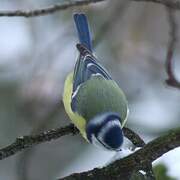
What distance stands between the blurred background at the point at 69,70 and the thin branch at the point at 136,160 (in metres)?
1.96

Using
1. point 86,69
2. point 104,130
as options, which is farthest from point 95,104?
point 86,69

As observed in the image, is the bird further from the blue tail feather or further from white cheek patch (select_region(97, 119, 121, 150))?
the blue tail feather

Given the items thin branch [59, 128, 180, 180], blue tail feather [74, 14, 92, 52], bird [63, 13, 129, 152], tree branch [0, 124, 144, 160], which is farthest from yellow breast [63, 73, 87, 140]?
thin branch [59, 128, 180, 180]

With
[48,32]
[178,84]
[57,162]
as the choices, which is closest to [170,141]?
[178,84]

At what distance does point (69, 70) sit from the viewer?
11.9ft

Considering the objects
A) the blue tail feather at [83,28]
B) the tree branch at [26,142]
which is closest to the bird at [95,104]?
the blue tail feather at [83,28]

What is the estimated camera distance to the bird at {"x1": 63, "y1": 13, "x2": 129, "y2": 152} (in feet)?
5.98

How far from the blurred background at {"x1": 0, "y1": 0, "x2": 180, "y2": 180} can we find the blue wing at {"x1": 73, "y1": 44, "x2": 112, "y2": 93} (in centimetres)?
95

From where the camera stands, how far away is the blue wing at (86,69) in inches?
85.0

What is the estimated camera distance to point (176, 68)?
4.01 meters

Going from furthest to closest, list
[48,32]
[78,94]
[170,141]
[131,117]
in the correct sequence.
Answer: [48,32], [131,117], [78,94], [170,141]

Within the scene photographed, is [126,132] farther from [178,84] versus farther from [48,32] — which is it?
[48,32]

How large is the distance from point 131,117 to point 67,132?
2.01 meters

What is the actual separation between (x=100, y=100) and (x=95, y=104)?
0.02 m
